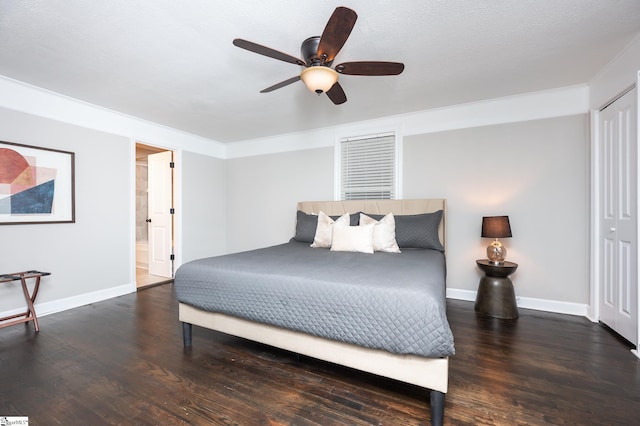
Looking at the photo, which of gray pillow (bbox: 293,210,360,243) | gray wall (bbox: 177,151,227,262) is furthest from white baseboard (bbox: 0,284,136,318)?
gray pillow (bbox: 293,210,360,243)

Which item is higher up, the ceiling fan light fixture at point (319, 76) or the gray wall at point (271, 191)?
the ceiling fan light fixture at point (319, 76)

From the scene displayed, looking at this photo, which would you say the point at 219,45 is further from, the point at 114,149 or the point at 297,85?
the point at 114,149

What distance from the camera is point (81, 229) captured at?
3.35 metres

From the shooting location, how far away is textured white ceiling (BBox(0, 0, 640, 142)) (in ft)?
5.96

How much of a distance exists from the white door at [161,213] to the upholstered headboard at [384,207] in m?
2.26

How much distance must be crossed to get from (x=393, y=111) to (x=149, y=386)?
3.74m

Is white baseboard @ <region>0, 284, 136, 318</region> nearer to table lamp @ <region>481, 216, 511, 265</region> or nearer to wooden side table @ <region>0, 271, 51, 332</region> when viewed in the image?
wooden side table @ <region>0, 271, 51, 332</region>

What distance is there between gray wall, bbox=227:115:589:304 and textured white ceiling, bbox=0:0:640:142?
531 mm

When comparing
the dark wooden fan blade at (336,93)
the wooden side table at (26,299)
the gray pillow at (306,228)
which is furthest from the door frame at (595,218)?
the wooden side table at (26,299)

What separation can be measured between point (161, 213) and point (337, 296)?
419 cm

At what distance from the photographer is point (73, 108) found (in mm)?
3254

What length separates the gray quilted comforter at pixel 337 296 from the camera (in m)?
1.43

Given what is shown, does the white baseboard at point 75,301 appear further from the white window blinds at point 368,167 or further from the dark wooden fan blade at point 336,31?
the dark wooden fan blade at point 336,31

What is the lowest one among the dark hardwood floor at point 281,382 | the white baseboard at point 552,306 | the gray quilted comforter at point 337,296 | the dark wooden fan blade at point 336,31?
the dark hardwood floor at point 281,382
